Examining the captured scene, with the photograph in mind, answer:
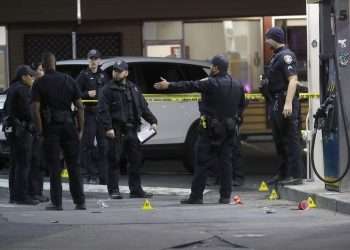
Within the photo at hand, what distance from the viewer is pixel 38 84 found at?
11.4 m

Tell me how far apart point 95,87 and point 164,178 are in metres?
2.27

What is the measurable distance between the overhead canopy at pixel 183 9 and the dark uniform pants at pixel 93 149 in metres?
7.78

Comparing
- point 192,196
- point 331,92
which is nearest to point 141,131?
point 192,196

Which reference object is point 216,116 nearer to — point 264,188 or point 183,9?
point 264,188

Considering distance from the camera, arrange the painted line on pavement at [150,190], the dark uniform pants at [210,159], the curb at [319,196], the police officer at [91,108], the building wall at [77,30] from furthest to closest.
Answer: the building wall at [77,30] < the police officer at [91,108] < the painted line on pavement at [150,190] < the dark uniform pants at [210,159] < the curb at [319,196]

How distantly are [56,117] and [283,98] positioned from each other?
9.46ft

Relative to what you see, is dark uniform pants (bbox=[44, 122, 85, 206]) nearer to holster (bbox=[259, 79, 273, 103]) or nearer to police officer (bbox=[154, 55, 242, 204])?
police officer (bbox=[154, 55, 242, 204])

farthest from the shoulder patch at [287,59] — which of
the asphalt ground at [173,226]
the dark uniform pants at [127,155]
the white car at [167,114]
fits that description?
the white car at [167,114]

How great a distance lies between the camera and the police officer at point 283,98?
39.4ft

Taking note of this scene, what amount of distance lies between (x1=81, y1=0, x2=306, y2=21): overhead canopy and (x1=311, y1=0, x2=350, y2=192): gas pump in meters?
11.1

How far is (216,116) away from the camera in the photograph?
1178 centimetres

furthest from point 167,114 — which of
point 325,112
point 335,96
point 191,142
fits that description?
point 335,96

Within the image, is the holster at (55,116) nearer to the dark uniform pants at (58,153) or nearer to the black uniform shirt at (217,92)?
the dark uniform pants at (58,153)

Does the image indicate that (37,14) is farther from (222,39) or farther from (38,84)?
(38,84)
